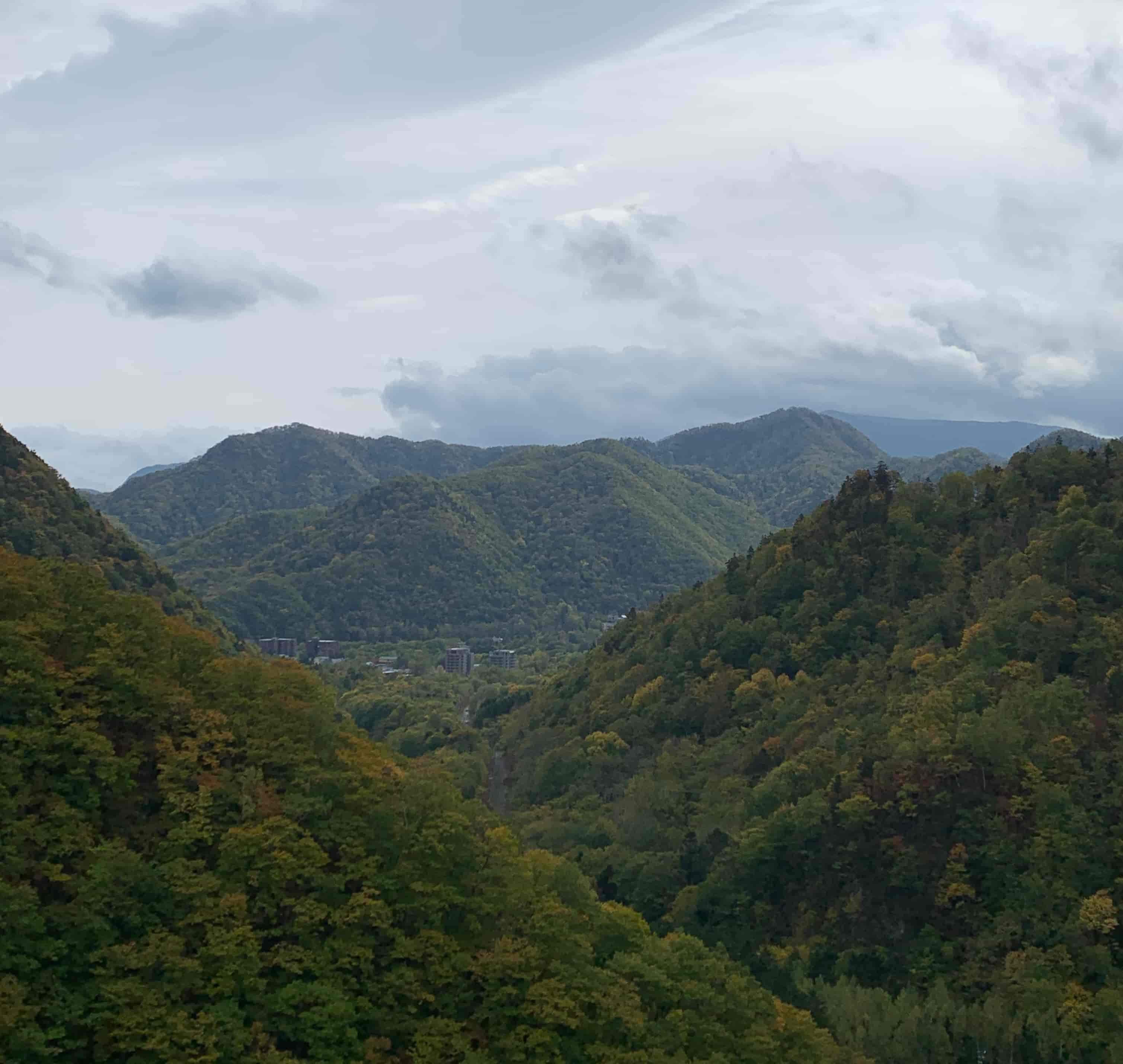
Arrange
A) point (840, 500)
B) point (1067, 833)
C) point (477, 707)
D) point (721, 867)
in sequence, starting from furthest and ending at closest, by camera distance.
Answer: point (477, 707) < point (840, 500) < point (721, 867) < point (1067, 833)

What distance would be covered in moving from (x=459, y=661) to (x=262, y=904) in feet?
479

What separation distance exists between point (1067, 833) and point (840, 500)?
122 ft

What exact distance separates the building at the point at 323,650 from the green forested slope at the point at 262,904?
142174mm

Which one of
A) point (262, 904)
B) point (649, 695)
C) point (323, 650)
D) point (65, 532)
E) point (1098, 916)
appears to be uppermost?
point (65, 532)

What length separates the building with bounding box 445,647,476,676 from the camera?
176 meters

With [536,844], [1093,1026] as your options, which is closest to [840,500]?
[536,844]

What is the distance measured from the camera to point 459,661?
179750 mm

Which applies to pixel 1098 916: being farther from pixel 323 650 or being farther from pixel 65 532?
pixel 323 650

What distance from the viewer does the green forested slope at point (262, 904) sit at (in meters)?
31.0

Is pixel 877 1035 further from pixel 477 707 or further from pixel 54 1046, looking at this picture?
pixel 477 707

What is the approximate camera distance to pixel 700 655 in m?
85.2

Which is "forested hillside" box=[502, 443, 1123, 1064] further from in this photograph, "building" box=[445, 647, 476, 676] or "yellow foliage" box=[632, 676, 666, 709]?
"building" box=[445, 647, 476, 676]

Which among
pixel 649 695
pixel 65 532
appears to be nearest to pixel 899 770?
pixel 649 695

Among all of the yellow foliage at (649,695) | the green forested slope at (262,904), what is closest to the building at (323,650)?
the yellow foliage at (649,695)
